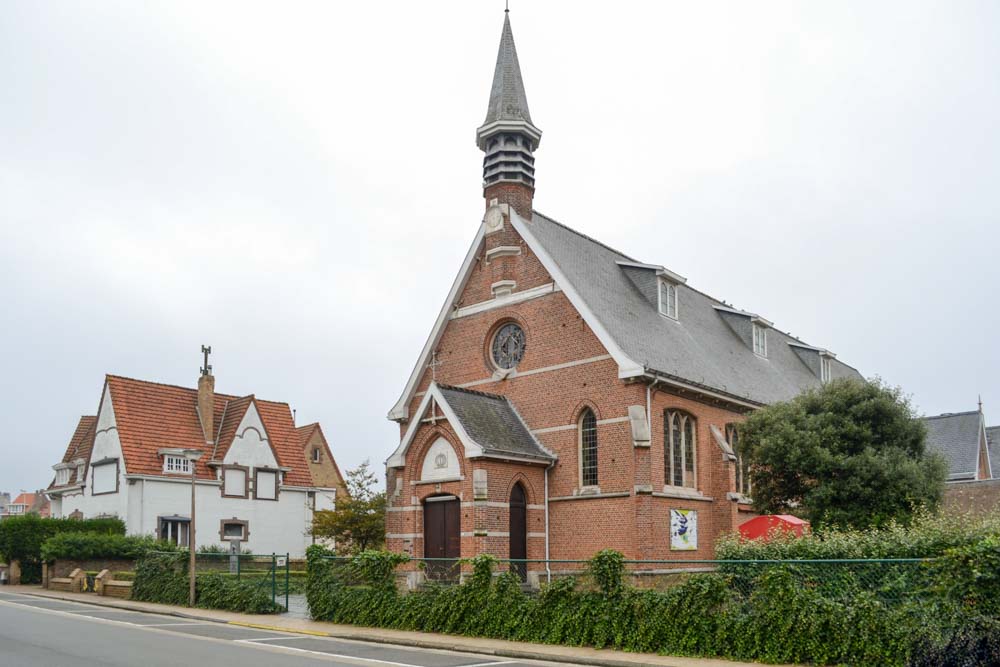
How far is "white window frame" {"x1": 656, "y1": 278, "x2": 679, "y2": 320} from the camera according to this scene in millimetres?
31605

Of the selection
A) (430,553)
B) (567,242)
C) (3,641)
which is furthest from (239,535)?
(3,641)

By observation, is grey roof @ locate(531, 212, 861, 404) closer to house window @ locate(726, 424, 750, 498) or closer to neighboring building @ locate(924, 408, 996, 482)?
house window @ locate(726, 424, 750, 498)

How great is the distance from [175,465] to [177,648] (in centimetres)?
2642

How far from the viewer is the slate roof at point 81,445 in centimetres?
4303

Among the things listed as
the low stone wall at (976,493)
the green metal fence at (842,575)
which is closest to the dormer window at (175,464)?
the green metal fence at (842,575)

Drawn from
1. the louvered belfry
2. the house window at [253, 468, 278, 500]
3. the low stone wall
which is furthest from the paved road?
the low stone wall

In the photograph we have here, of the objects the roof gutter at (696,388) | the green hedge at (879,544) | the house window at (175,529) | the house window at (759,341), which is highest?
the house window at (759,341)

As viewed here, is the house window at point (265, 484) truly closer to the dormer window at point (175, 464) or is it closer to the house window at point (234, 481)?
the house window at point (234, 481)

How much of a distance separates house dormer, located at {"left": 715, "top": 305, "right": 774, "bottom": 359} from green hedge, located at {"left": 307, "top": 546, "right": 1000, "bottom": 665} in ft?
70.9

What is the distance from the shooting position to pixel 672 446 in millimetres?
27312

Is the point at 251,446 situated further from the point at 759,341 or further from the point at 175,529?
the point at 759,341

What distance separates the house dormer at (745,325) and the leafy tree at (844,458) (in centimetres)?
1044

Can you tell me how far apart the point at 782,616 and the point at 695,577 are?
177cm

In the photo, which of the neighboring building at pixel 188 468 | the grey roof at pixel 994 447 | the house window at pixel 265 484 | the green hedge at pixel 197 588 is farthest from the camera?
the grey roof at pixel 994 447
